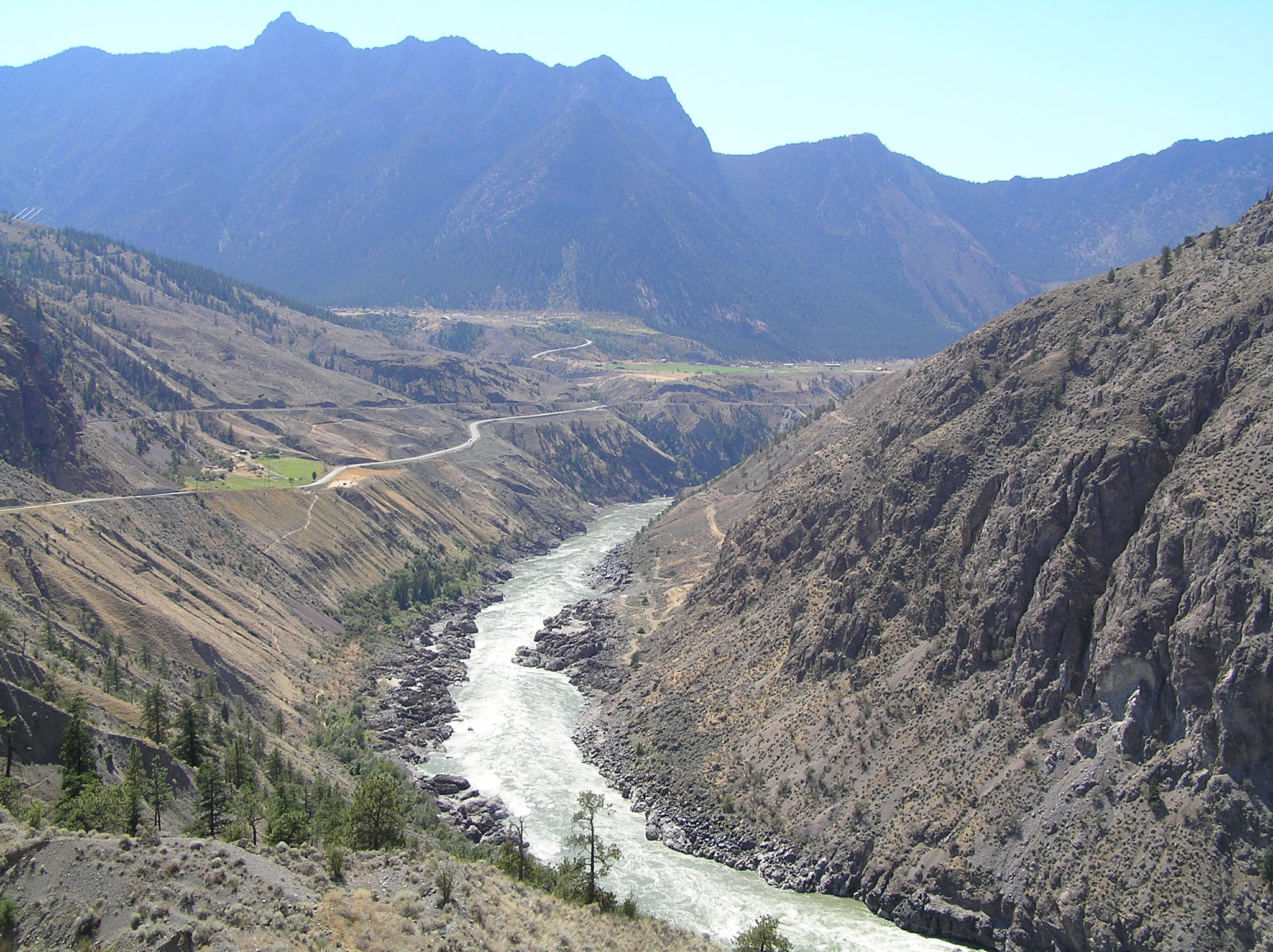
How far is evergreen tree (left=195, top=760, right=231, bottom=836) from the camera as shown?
157 feet

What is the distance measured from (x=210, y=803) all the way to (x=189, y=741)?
341 inches

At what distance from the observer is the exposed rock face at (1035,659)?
49.3 m

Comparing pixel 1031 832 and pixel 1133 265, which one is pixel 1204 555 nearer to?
pixel 1031 832

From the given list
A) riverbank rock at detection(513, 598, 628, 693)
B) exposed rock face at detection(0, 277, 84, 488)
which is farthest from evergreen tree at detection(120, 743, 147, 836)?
exposed rock face at detection(0, 277, 84, 488)

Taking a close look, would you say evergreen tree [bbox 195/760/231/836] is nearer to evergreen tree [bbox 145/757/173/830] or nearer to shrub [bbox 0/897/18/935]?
evergreen tree [bbox 145/757/173/830]

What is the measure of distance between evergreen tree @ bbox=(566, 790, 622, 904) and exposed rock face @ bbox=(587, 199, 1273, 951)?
473 centimetres

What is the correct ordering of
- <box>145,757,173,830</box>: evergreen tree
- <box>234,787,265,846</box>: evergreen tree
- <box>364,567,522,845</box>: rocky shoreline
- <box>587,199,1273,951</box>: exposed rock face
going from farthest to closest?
<box>364,567,522,845</box>: rocky shoreline, <box>587,199,1273,951</box>: exposed rock face, <box>234,787,265,846</box>: evergreen tree, <box>145,757,173,830</box>: evergreen tree

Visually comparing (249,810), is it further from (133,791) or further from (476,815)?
(476,815)

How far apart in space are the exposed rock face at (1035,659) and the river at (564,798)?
6.57 feet

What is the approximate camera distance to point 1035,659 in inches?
2367

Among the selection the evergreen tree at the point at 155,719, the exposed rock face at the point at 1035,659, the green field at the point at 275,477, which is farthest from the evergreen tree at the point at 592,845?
the green field at the point at 275,477

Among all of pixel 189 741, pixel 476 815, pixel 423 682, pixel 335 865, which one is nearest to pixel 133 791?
pixel 335 865

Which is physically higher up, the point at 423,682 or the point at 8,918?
the point at 423,682

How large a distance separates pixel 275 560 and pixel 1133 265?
7955 cm
